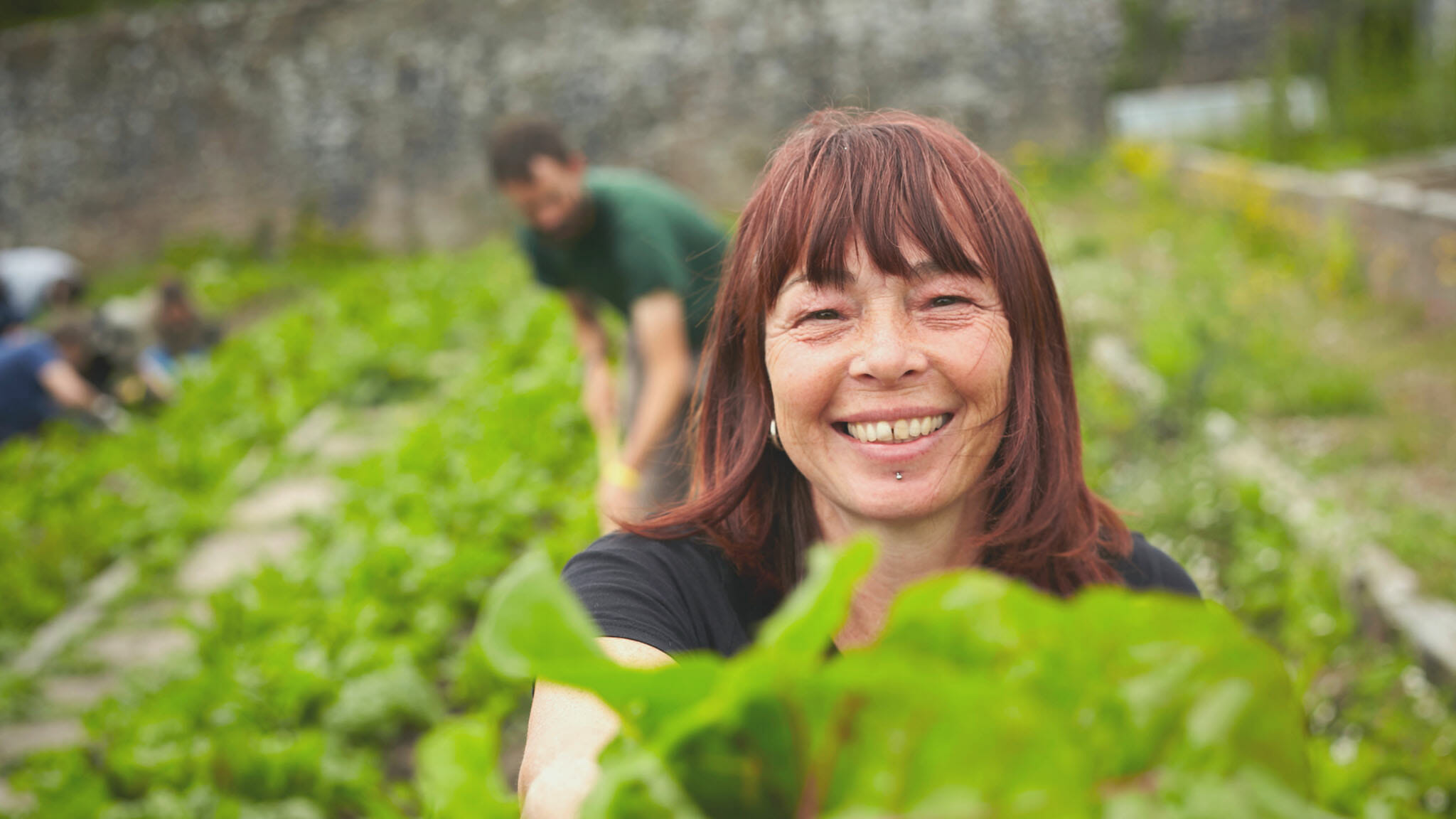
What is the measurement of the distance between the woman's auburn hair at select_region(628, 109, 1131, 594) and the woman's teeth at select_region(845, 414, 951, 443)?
7.9 inches

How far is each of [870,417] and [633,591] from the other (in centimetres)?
41

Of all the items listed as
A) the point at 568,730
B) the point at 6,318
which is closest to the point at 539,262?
the point at 568,730

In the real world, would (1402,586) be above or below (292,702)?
above

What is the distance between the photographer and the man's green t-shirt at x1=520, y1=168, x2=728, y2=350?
3.44 m

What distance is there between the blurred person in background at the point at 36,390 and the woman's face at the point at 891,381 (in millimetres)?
7413

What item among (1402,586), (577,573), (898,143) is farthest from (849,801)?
(1402,586)

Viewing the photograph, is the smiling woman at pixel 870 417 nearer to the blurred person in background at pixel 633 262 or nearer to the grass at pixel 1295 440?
the grass at pixel 1295 440

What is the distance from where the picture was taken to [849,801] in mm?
547

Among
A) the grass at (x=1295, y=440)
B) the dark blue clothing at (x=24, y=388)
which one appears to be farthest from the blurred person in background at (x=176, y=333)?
the grass at (x=1295, y=440)

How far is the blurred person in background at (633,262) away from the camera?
133 inches

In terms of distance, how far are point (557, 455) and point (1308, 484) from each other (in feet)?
11.7

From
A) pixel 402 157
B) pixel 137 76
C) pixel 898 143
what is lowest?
pixel 402 157

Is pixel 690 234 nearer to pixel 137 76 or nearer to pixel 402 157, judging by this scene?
pixel 402 157

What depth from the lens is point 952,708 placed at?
515 mm
